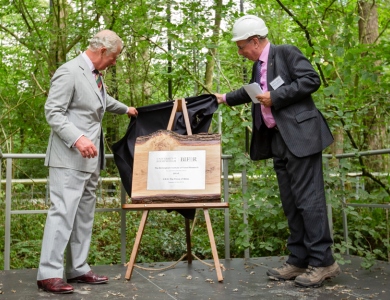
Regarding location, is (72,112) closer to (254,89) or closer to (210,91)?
(254,89)

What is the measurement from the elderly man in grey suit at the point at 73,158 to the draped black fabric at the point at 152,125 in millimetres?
591

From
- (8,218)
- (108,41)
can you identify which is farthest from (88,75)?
(8,218)

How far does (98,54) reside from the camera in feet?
12.3

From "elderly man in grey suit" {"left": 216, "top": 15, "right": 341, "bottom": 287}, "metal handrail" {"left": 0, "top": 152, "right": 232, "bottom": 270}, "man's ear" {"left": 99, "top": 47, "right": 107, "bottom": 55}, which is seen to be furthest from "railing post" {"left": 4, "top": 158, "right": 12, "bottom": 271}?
"elderly man in grey suit" {"left": 216, "top": 15, "right": 341, "bottom": 287}

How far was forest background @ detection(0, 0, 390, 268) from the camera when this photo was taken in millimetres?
4590

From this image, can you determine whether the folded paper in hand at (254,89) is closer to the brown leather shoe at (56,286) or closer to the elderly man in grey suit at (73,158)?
the elderly man in grey suit at (73,158)

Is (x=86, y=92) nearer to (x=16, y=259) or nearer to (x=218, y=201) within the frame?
(x=218, y=201)

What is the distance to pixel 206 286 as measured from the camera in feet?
12.2

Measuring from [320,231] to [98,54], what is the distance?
6.45 feet

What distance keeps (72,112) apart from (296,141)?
155 centimetres

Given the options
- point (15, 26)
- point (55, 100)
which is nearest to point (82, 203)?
point (55, 100)

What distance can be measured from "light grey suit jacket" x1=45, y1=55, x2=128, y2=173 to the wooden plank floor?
860mm

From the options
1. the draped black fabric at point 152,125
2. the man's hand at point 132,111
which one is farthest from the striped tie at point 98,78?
the draped black fabric at point 152,125

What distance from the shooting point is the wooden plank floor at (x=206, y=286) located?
3373 mm
